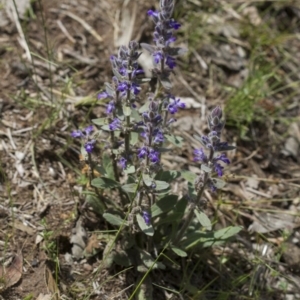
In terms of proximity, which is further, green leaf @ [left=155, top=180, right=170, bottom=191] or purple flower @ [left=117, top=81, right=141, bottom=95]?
green leaf @ [left=155, top=180, right=170, bottom=191]

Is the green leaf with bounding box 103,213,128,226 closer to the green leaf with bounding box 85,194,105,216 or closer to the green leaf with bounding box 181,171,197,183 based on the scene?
the green leaf with bounding box 85,194,105,216

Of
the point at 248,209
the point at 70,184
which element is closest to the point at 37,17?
the point at 70,184

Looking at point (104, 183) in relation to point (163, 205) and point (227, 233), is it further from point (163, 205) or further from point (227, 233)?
point (227, 233)

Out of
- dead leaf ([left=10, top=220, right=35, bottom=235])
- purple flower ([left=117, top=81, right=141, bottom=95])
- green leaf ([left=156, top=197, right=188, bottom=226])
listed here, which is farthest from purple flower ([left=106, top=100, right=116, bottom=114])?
dead leaf ([left=10, top=220, right=35, bottom=235])

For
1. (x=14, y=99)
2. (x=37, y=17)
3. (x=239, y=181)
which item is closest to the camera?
(x=14, y=99)

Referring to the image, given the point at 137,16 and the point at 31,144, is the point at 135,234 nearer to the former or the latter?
the point at 31,144

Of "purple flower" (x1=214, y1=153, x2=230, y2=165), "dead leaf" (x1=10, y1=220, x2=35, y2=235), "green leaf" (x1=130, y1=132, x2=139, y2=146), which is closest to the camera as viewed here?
"purple flower" (x1=214, y1=153, x2=230, y2=165)

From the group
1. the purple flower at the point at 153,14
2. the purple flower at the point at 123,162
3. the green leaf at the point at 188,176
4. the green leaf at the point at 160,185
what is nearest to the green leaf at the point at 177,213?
the green leaf at the point at 188,176
